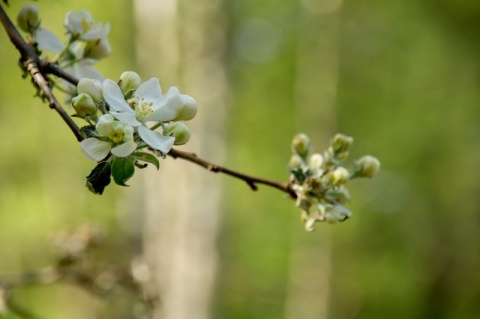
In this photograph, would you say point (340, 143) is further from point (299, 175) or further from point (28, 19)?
point (28, 19)

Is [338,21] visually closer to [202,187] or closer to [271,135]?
[271,135]

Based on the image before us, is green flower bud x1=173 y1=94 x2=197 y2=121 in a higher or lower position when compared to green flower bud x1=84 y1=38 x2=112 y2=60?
lower

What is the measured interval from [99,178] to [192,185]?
14.1ft

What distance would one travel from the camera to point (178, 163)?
5.09 m

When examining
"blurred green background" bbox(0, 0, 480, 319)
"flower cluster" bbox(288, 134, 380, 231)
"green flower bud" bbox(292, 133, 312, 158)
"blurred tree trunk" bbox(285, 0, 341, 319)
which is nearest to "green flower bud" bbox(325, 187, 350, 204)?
"flower cluster" bbox(288, 134, 380, 231)

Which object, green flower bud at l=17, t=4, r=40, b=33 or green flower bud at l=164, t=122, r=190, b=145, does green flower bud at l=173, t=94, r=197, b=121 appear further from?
green flower bud at l=17, t=4, r=40, b=33

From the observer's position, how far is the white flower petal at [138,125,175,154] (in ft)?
2.35

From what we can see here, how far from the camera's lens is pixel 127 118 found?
734mm

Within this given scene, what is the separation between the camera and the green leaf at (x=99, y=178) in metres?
0.72

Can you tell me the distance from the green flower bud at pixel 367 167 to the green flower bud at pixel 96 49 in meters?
0.43

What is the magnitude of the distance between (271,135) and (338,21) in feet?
13.2

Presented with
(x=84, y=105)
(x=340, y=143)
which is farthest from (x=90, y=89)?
(x=340, y=143)

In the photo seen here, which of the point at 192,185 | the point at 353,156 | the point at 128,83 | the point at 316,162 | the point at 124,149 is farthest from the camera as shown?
the point at 353,156

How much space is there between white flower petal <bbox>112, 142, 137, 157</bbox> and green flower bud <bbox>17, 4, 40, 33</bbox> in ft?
1.31
